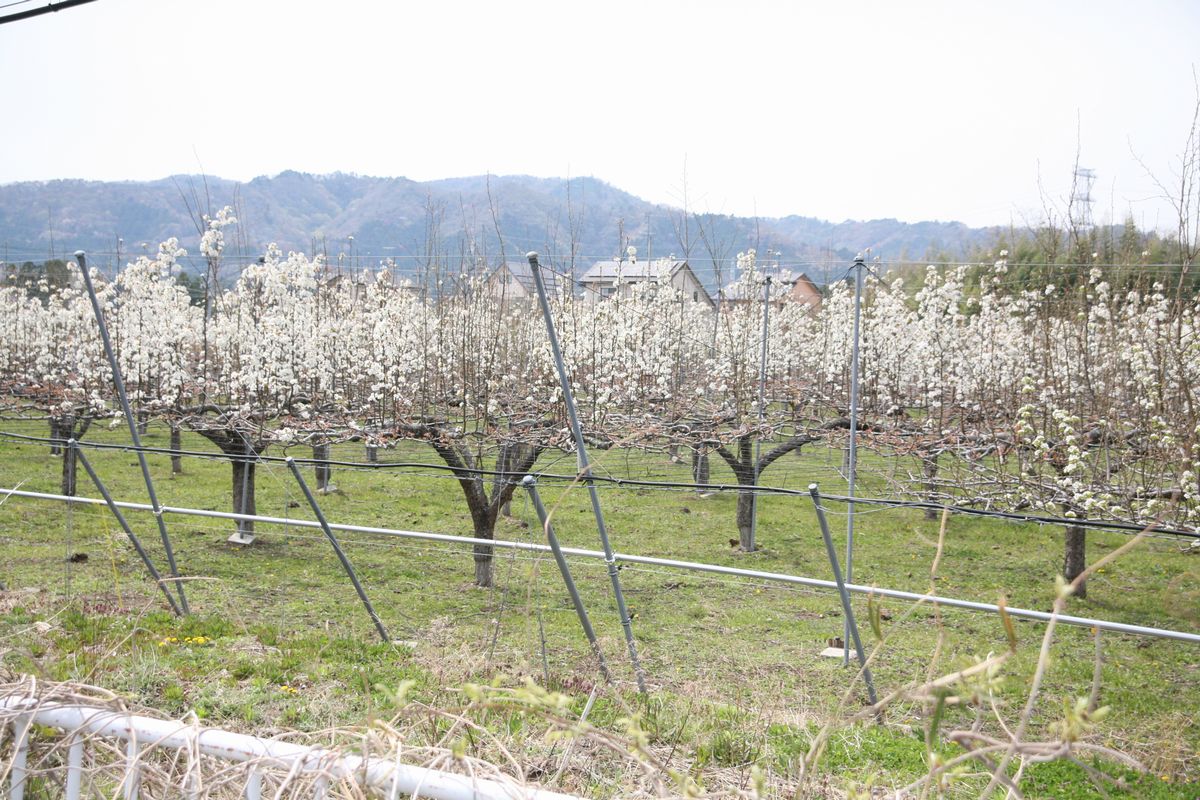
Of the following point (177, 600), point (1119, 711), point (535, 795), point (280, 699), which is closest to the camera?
point (535, 795)

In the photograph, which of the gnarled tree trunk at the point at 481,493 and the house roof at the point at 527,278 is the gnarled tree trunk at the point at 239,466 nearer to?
the gnarled tree trunk at the point at 481,493

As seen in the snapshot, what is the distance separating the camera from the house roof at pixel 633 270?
14.0 meters

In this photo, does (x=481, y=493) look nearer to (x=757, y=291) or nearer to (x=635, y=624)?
(x=635, y=624)

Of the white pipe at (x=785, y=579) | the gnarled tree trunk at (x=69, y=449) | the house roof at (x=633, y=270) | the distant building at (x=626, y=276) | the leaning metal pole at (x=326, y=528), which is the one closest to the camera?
the white pipe at (x=785, y=579)

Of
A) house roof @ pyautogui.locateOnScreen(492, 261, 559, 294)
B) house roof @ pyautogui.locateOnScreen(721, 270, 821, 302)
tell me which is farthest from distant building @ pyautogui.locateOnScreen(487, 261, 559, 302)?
house roof @ pyautogui.locateOnScreen(721, 270, 821, 302)

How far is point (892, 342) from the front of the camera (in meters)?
14.2

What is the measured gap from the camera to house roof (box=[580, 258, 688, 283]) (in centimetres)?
1396

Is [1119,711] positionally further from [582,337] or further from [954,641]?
[582,337]

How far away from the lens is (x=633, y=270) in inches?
574

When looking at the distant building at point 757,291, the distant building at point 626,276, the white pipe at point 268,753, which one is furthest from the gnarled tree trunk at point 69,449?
the white pipe at point 268,753

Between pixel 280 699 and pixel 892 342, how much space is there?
12.1m

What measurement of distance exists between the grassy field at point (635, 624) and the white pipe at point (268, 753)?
0.37 m

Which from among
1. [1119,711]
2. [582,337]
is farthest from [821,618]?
[582,337]

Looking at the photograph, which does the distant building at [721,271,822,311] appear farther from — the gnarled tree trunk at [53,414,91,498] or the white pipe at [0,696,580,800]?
the white pipe at [0,696,580,800]
